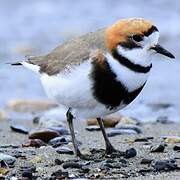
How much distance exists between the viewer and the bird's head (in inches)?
206

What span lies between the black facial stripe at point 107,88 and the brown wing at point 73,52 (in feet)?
0.54

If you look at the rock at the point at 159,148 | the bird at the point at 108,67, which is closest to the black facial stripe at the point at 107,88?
the bird at the point at 108,67

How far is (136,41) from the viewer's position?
5.24m

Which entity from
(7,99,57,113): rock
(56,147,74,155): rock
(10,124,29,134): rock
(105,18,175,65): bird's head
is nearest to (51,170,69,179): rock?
(56,147,74,155): rock

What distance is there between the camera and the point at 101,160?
5574mm

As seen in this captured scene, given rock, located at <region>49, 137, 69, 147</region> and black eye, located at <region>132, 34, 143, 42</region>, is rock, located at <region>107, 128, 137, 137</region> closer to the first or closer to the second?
rock, located at <region>49, 137, 69, 147</region>

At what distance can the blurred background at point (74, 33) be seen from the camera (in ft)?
29.5

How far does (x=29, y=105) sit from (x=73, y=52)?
10.3 feet

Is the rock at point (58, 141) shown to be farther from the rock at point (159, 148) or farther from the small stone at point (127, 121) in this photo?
the small stone at point (127, 121)

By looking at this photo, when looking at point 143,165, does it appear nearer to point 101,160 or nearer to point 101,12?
point 101,160

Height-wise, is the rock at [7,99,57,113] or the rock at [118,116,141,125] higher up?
A: the rock at [7,99,57,113]

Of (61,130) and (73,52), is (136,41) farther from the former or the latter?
(61,130)

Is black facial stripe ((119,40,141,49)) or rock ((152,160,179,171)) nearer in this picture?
rock ((152,160,179,171))

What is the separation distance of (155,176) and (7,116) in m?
3.63
